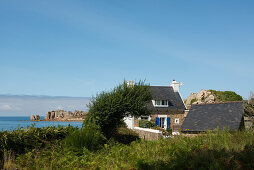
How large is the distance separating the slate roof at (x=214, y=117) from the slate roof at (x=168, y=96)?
9.23 m

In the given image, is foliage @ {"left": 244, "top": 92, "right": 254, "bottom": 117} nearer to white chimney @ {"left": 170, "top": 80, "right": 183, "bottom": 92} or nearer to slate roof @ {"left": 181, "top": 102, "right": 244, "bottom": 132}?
slate roof @ {"left": 181, "top": 102, "right": 244, "bottom": 132}

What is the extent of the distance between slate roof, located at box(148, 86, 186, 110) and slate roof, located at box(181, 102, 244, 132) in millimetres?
9226

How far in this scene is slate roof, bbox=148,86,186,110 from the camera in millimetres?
29986

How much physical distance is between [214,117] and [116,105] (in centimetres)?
785

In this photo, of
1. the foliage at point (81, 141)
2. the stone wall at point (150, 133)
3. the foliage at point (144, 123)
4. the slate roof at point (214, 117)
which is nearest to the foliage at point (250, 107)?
the slate roof at point (214, 117)

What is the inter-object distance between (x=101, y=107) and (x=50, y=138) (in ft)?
16.4

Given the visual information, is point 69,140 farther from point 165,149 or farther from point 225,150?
point 225,150

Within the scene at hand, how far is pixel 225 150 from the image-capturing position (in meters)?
6.88

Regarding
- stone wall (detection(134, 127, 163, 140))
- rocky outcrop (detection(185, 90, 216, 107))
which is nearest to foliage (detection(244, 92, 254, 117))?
stone wall (detection(134, 127, 163, 140))

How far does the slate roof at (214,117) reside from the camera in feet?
55.4

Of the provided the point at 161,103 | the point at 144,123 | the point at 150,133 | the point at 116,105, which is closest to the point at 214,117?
the point at 150,133

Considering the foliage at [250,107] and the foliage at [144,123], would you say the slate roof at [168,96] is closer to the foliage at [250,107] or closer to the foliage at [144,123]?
the foliage at [144,123]

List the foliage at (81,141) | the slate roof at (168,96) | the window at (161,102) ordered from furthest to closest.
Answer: the window at (161,102), the slate roof at (168,96), the foliage at (81,141)

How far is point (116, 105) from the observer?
16.8m
